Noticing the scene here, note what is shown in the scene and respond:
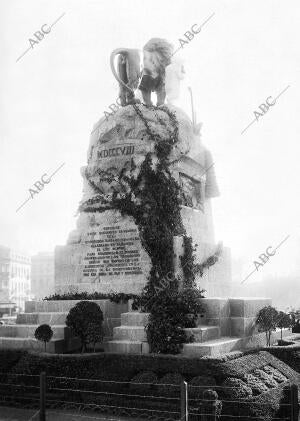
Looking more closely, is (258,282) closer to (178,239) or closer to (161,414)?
(178,239)

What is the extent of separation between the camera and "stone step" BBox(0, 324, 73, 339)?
14594 millimetres

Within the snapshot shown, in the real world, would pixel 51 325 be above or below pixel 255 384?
above

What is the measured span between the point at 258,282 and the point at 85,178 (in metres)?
69.7

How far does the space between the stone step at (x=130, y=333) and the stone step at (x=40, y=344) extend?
1.16 meters

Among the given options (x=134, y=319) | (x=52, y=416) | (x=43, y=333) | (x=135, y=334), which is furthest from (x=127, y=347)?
(x=52, y=416)

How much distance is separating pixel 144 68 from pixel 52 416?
14.2 m

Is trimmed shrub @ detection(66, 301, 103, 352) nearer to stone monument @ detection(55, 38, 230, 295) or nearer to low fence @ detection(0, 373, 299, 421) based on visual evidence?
low fence @ detection(0, 373, 299, 421)

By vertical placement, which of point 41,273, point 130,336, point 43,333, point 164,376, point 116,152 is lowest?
point 164,376

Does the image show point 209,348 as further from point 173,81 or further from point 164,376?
point 173,81

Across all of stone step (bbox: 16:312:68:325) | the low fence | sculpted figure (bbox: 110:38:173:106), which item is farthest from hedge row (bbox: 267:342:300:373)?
sculpted figure (bbox: 110:38:173:106)

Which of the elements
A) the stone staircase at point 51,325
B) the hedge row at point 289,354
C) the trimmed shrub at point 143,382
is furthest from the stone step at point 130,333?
the hedge row at point 289,354

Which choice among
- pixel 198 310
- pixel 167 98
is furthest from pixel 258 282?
pixel 198 310

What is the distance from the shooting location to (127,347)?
1370cm

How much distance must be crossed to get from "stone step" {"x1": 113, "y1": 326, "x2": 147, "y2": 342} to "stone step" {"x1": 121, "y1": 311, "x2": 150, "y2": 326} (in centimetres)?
23
